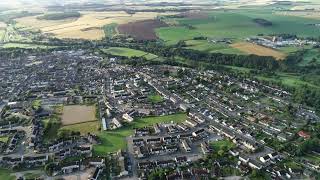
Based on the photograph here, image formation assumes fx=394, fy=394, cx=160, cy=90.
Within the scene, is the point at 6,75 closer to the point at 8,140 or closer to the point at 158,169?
the point at 8,140

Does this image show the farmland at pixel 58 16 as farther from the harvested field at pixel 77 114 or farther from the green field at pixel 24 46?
the harvested field at pixel 77 114

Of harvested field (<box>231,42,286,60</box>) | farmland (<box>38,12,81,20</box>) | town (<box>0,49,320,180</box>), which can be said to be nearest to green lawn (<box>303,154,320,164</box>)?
town (<box>0,49,320,180</box>)

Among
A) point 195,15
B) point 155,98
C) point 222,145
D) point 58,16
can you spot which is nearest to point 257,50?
point 155,98

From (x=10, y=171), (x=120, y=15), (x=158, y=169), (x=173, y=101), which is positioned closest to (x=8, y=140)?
(x=10, y=171)

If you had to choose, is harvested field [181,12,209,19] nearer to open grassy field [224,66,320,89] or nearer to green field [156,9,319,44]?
green field [156,9,319,44]

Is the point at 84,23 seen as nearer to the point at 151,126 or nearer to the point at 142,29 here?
the point at 142,29

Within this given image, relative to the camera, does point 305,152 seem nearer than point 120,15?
Yes
